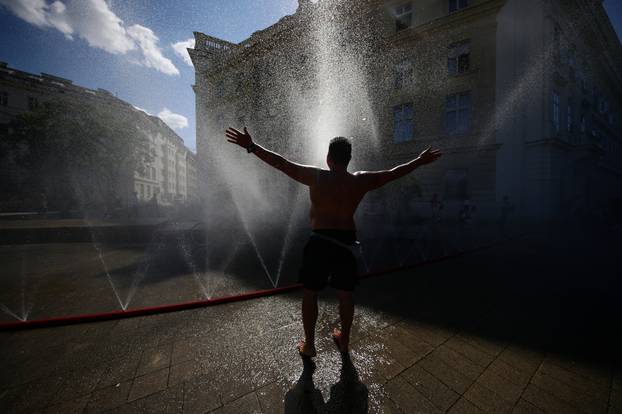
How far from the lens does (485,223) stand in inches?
585

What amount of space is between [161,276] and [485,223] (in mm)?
16720

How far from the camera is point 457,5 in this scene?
56.0ft

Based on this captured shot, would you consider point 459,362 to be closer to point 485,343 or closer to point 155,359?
point 485,343

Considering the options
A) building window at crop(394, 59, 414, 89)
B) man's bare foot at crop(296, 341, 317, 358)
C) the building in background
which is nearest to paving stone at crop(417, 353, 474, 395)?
man's bare foot at crop(296, 341, 317, 358)

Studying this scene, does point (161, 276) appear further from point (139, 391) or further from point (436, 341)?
point (436, 341)

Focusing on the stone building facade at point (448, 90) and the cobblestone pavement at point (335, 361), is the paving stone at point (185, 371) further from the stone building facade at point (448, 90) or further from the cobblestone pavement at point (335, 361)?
the stone building facade at point (448, 90)

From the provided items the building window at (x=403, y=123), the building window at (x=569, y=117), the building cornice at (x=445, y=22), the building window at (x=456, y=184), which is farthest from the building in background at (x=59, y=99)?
the building window at (x=569, y=117)

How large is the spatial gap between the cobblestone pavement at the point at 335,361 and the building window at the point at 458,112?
52.8ft

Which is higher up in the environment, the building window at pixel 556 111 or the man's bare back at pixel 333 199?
the building window at pixel 556 111

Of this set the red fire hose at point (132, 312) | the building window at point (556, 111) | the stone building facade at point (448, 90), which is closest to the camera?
the red fire hose at point (132, 312)

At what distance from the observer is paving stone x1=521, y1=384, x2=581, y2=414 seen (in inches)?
66.7

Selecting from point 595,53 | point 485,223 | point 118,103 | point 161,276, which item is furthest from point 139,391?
point 118,103

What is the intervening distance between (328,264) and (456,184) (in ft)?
59.0

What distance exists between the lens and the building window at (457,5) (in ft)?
55.2
